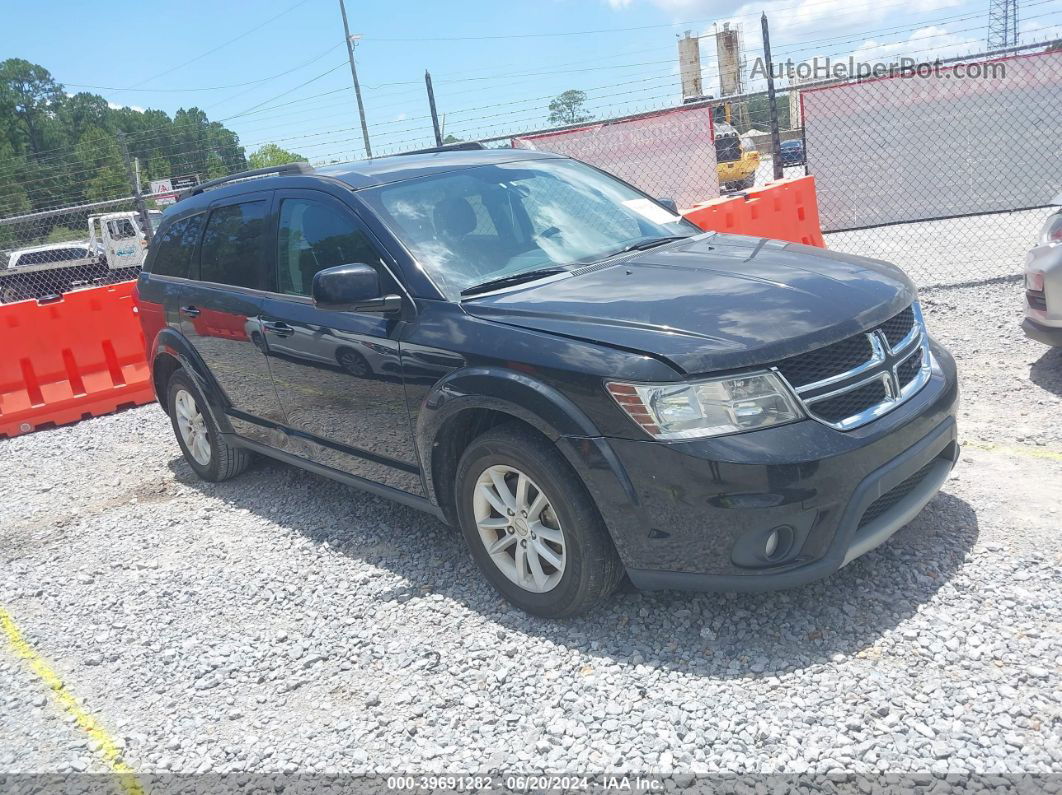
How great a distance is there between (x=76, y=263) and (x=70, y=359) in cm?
1323

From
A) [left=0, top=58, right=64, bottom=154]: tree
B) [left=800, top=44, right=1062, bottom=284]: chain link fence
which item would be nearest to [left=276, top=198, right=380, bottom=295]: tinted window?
[left=800, top=44, right=1062, bottom=284]: chain link fence

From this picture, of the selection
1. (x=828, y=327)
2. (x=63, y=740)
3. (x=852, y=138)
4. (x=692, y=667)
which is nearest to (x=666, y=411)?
(x=828, y=327)

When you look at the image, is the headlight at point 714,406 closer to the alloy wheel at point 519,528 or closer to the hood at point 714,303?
the hood at point 714,303

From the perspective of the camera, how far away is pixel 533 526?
3.45 m

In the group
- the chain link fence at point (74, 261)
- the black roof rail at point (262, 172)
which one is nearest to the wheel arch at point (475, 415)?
the black roof rail at point (262, 172)

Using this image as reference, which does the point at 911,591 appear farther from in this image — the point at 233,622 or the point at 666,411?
the point at 233,622

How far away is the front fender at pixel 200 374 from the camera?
5.33 meters

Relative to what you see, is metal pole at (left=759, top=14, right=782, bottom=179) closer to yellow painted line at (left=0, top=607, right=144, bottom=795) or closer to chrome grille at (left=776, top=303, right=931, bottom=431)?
chrome grille at (left=776, top=303, right=931, bottom=431)

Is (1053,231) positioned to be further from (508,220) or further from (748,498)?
(748,498)

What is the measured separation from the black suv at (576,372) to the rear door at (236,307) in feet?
0.07

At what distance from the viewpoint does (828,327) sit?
10.3 feet

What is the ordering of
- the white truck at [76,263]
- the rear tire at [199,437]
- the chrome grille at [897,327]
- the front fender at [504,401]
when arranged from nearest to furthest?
the front fender at [504,401] < the chrome grille at [897,327] < the rear tire at [199,437] < the white truck at [76,263]

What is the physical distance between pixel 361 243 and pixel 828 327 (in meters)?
2.07

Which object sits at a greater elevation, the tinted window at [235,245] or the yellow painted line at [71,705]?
the tinted window at [235,245]
